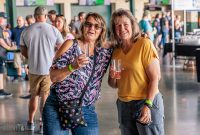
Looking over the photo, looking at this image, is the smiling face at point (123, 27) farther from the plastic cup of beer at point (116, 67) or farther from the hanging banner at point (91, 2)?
the hanging banner at point (91, 2)

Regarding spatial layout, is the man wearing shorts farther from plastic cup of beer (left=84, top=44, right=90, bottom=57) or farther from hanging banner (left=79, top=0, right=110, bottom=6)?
hanging banner (left=79, top=0, right=110, bottom=6)

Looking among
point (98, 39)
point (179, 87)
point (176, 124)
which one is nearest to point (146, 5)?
point (179, 87)

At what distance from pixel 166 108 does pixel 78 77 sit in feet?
16.7

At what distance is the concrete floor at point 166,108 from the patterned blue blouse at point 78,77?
3111 mm

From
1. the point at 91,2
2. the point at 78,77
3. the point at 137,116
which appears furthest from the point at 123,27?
the point at 91,2

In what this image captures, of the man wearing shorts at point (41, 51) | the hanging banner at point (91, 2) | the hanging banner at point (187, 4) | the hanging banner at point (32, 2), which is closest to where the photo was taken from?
the man wearing shorts at point (41, 51)

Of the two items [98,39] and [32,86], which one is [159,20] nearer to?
[32,86]

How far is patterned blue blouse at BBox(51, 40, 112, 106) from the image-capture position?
3176 mm

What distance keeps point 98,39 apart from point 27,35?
2.91 m

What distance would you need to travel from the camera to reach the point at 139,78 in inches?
127

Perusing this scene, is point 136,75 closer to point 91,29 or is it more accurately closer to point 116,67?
point 116,67

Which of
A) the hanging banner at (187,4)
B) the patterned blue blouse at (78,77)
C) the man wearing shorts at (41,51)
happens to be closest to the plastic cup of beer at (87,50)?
the patterned blue blouse at (78,77)

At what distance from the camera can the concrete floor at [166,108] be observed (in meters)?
6.56

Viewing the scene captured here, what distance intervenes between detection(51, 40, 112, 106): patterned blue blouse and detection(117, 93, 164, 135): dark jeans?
0.27 metres
